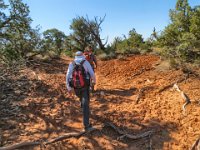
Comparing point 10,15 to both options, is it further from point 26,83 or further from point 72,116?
point 72,116

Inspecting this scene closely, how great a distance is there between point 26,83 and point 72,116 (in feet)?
10.1

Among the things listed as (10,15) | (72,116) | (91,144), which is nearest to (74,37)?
(10,15)

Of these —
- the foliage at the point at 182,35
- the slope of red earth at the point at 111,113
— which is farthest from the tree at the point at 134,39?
the slope of red earth at the point at 111,113

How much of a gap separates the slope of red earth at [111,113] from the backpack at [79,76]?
106 centimetres

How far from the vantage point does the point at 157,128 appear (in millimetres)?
4461

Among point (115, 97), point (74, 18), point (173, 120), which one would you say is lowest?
point (173, 120)

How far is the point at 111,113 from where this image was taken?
5273 mm

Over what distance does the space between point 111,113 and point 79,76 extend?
1668mm

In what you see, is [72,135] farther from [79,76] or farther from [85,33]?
[85,33]

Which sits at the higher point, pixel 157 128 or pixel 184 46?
pixel 184 46

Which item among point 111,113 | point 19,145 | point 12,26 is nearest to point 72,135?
point 19,145

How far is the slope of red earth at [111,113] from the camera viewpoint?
4074mm

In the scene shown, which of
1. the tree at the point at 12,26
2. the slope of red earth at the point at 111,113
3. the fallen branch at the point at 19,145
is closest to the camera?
the fallen branch at the point at 19,145

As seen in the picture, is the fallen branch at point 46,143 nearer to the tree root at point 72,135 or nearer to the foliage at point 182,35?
the tree root at point 72,135
